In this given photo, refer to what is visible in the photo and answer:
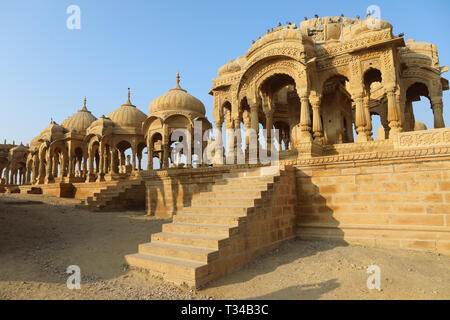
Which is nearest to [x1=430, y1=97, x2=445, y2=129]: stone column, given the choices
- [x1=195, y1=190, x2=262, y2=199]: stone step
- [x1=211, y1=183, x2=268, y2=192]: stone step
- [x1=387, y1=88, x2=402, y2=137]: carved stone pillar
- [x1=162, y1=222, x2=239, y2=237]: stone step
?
[x1=387, y1=88, x2=402, y2=137]: carved stone pillar

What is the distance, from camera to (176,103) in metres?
21.6

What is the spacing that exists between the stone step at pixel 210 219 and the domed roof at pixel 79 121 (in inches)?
1070

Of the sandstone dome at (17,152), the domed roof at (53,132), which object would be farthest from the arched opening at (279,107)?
the sandstone dome at (17,152)

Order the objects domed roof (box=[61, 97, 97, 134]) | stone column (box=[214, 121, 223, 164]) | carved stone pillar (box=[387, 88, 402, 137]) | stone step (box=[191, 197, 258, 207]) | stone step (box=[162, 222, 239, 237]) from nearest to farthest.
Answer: stone step (box=[162, 222, 239, 237]) < stone step (box=[191, 197, 258, 207]) < carved stone pillar (box=[387, 88, 402, 137]) < stone column (box=[214, 121, 223, 164]) < domed roof (box=[61, 97, 97, 134])

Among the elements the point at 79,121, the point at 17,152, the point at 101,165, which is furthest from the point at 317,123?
the point at 17,152

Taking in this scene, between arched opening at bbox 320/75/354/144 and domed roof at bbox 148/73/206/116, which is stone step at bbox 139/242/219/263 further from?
domed roof at bbox 148/73/206/116

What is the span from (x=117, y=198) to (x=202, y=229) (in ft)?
33.0

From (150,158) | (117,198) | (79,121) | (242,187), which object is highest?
(79,121)

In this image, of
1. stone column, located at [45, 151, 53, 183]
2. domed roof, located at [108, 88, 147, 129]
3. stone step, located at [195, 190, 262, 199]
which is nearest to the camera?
stone step, located at [195, 190, 262, 199]

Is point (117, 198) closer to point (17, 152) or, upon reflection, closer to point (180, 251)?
point (180, 251)

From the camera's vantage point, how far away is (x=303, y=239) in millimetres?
7219

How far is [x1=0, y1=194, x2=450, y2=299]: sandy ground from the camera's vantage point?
426 cm

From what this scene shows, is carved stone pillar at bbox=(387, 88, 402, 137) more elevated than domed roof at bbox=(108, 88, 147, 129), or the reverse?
domed roof at bbox=(108, 88, 147, 129)

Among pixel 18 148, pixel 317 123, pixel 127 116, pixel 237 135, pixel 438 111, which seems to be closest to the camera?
pixel 317 123
